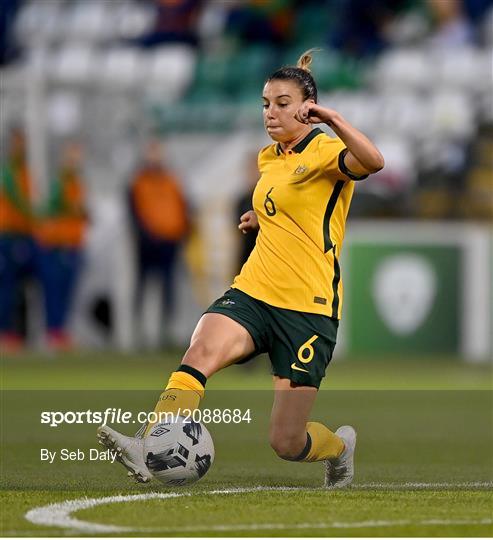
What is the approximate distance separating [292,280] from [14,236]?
39.9 ft

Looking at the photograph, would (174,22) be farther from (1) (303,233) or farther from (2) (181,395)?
(2) (181,395)

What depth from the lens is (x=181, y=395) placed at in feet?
22.2

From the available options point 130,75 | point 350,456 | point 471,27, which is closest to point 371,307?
point 471,27

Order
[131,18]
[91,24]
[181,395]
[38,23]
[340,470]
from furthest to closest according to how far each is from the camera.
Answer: [38,23]
[91,24]
[131,18]
[340,470]
[181,395]

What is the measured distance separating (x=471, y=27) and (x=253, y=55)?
313cm

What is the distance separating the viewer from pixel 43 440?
938 cm

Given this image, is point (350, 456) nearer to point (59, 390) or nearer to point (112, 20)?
point (59, 390)

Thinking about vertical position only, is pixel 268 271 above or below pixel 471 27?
below

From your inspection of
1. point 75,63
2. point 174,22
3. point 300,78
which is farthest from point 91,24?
point 300,78

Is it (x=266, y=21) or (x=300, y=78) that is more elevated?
(x=266, y=21)

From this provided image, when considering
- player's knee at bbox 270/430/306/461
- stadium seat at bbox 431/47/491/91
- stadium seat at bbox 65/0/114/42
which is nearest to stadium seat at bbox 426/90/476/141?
stadium seat at bbox 431/47/491/91

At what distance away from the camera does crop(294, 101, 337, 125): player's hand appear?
21.6ft

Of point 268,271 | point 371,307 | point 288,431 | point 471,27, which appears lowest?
point 371,307

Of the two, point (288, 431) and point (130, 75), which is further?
point (130, 75)
